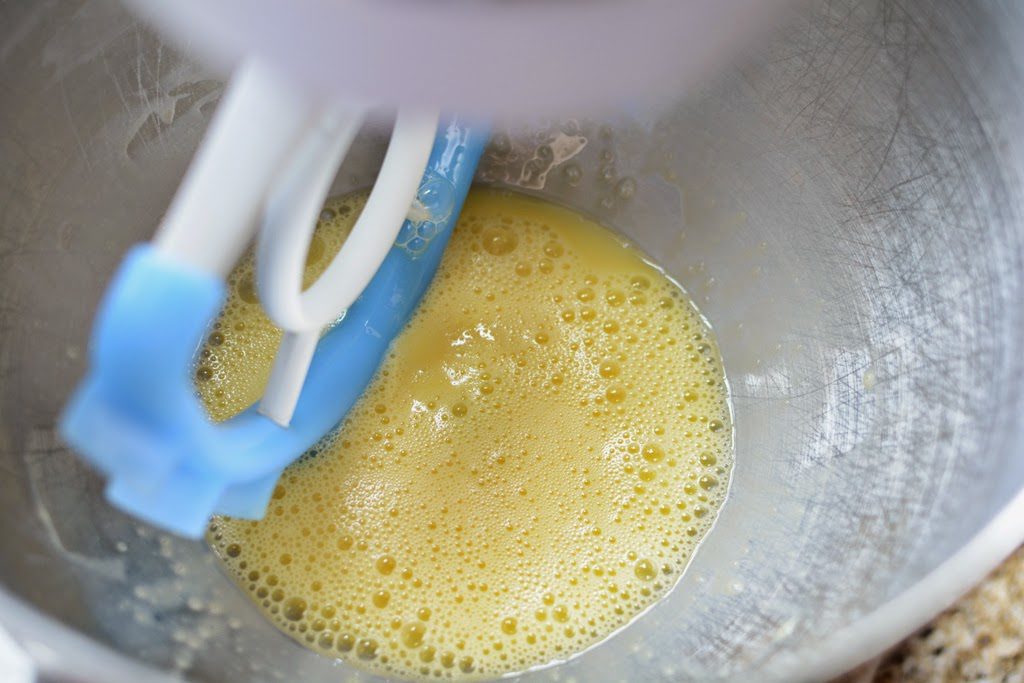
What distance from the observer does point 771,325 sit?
793 millimetres

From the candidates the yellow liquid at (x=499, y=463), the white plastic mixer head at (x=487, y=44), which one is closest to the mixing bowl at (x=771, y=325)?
the yellow liquid at (x=499, y=463)

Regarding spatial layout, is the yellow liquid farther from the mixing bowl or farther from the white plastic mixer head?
the white plastic mixer head

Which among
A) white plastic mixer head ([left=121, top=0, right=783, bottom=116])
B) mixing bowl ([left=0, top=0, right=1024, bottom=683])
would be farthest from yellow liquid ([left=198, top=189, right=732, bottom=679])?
white plastic mixer head ([left=121, top=0, right=783, bottom=116])

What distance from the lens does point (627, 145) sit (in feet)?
2.84

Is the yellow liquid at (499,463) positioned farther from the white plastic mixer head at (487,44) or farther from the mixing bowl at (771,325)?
the white plastic mixer head at (487,44)

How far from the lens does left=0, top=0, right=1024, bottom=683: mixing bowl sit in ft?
1.86

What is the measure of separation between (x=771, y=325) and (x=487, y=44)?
0.50m

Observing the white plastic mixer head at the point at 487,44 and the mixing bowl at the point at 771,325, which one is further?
the mixing bowl at the point at 771,325

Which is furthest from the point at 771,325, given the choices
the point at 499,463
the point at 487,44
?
the point at 487,44

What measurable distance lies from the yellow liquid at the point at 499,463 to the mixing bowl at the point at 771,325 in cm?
3

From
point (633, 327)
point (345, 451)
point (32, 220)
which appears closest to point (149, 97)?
point (32, 220)

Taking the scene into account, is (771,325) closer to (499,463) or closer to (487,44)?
(499,463)

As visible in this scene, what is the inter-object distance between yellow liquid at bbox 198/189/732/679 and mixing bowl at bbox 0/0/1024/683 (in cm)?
3

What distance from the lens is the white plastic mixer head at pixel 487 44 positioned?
344 mm
